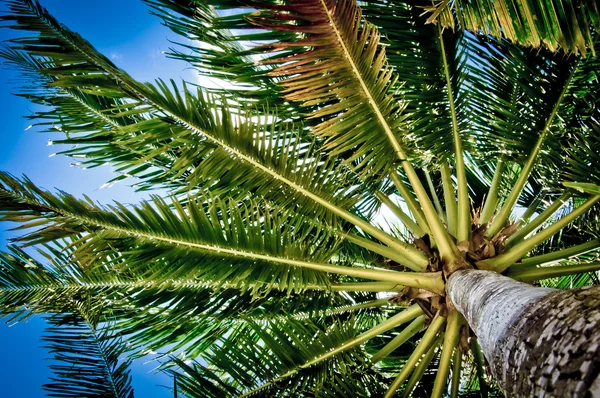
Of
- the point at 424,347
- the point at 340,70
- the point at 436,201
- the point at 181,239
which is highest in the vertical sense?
Answer: the point at 340,70

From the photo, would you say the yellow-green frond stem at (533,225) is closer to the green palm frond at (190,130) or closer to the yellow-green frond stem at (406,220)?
the yellow-green frond stem at (406,220)

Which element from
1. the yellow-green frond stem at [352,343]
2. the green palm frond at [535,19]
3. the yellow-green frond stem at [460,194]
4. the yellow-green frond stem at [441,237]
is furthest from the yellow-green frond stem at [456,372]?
the green palm frond at [535,19]

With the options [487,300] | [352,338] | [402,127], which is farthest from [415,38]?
[352,338]

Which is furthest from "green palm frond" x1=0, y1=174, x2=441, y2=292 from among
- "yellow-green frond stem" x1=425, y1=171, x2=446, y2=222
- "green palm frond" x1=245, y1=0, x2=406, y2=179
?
"yellow-green frond stem" x1=425, y1=171, x2=446, y2=222

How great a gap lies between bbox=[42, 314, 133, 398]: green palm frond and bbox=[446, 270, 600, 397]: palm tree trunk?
2.32 m

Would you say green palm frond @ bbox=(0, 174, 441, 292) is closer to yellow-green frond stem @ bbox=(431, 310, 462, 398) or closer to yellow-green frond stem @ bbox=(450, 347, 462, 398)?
yellow-green frond stem @ bbox=(431, 310, 462, 398)

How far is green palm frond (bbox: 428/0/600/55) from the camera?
148 cm

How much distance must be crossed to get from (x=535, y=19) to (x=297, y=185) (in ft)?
4.96

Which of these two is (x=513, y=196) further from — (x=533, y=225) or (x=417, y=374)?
(x=417, y=374)

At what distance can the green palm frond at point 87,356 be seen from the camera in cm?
256

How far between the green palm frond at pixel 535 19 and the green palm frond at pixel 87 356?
2.83 metres

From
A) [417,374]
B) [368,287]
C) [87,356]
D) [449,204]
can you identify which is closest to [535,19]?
[449,204]

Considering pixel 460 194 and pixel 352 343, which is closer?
pixel 352 343

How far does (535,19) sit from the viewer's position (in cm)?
150
